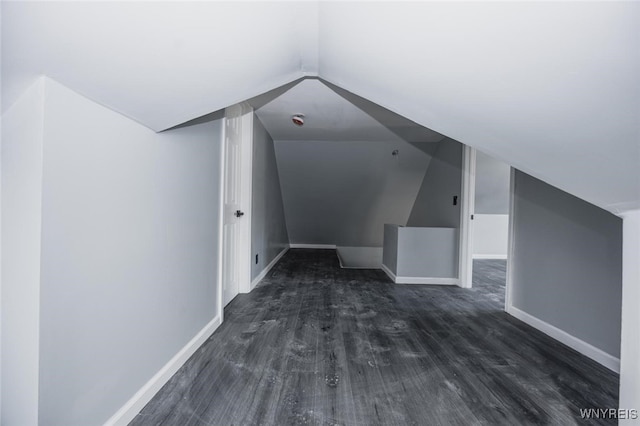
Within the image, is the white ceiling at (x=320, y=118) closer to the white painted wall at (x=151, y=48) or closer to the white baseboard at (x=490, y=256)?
the white painted wall at (x=151, y=48)

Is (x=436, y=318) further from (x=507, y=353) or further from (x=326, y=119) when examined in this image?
(x=326, y=119)

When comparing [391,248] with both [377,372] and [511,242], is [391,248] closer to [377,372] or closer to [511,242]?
[511,242]

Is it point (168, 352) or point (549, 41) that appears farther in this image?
→ point (168, 352)

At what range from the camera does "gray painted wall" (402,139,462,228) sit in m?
3.95

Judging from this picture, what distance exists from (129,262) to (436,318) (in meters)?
2.38

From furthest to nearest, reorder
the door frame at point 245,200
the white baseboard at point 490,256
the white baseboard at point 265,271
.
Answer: the white baseboard at point 490,256 → the white baseboard at point 265,271 → the door frame at point 245,200

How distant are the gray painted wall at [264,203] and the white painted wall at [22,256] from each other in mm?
2455

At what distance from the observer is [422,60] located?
3.47 ft

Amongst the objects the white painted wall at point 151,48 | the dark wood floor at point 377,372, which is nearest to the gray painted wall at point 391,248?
the dark wood floor at point 377,372

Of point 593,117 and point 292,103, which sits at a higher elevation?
point 292,103

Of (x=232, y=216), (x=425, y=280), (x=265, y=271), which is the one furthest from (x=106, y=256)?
(x=425, y=280)

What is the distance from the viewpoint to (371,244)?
22.4 feet

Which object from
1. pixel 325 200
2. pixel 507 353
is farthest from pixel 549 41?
pixel 325 200

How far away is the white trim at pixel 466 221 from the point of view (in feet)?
11.9
